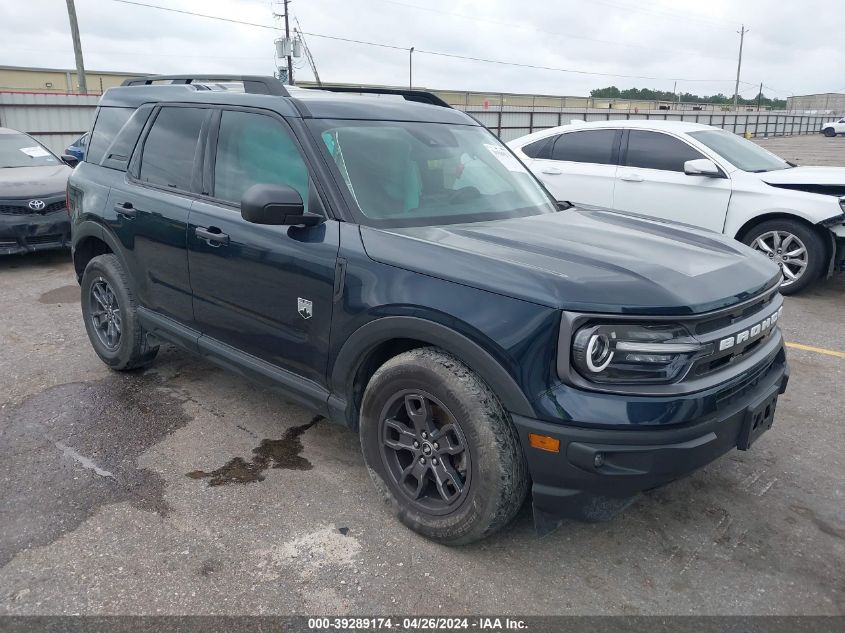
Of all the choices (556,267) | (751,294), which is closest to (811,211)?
(751,294)

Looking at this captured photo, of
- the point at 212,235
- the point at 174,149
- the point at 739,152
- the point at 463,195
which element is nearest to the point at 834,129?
the point at 739,152

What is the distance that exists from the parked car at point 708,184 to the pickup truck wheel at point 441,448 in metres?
4.47

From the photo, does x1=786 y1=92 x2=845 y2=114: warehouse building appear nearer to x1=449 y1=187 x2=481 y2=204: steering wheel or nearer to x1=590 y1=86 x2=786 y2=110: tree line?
x1=590 y1=86 x2=786 y2=110: tree line

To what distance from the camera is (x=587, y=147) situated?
790 centimetres

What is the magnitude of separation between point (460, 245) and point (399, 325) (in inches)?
16.1

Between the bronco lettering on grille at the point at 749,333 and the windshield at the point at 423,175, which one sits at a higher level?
the windshield at the point at 423,175

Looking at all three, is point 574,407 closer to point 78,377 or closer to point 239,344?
point 239,344

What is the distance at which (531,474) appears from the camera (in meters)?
2.44

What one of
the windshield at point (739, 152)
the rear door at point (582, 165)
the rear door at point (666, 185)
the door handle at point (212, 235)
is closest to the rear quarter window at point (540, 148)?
the rear door at point (582, 165)

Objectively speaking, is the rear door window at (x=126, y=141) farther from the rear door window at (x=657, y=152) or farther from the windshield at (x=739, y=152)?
the windshield at (x=739, y=152)

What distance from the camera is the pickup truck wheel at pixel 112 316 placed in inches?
170

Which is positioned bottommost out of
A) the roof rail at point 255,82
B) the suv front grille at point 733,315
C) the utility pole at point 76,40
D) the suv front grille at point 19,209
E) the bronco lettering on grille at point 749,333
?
the suv front grille at point 19,209

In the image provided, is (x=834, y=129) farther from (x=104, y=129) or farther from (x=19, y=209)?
(x=104, y=129)

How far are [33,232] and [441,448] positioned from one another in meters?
7.10
